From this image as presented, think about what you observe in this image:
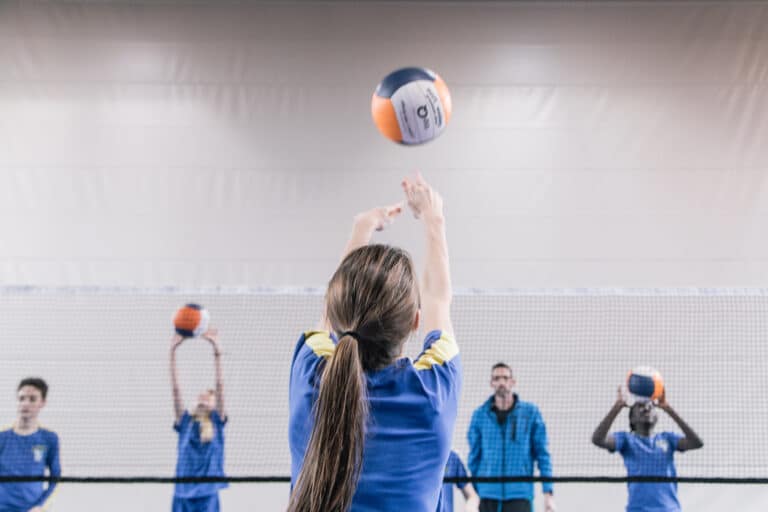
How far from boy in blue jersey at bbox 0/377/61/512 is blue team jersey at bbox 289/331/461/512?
401cm

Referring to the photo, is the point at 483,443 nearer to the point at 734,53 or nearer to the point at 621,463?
the point at 621,463

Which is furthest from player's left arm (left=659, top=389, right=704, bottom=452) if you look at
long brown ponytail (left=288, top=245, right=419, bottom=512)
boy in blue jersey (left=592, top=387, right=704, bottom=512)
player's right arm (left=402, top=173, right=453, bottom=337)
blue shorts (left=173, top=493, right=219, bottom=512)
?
long brown ponytail (left=288, top=245, right=419, bottom=512)

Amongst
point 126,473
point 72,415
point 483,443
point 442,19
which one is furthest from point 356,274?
point 442,19

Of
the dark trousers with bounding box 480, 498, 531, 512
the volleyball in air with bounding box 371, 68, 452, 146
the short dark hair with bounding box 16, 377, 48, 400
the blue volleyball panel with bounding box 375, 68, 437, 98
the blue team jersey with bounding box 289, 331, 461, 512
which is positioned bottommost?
the blue team jersey with bounding box 289, 331, 461, 512

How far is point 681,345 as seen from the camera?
5.54m

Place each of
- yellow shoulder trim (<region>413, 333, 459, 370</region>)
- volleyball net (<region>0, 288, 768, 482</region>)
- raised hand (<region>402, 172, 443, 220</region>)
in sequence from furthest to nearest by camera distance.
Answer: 1. volleyball net (<region>0, 288, 768, 482</region>)
2. raised hand (<region>402, 172, 443, 220</region>)
3. yellow shoulder trim (<region>413, 333, 459, 370</region>)

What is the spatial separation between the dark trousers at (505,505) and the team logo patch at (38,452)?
9.48 ft

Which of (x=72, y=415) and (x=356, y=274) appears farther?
(x=72, y=415)

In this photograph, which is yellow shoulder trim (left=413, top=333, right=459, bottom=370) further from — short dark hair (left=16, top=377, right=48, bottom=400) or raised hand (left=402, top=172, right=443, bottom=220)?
short dark hair (left=16, top=377, right=48, bottom=400)

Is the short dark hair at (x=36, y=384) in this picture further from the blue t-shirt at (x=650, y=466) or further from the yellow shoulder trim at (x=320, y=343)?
the yellow shoulder trim at (x=320, y=343)

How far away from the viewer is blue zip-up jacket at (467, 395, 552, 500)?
15.0 feet

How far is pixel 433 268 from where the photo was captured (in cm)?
141

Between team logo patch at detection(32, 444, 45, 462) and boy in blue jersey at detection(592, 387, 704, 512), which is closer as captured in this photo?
boy in blue jersey at detection(592, 387, 704, 512)

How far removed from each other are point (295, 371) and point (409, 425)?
218mm
